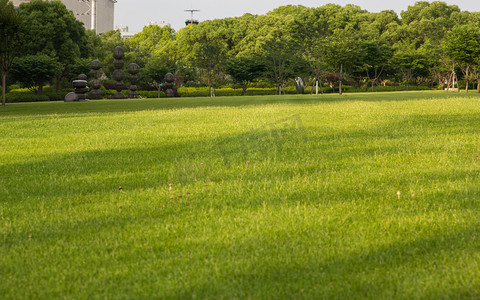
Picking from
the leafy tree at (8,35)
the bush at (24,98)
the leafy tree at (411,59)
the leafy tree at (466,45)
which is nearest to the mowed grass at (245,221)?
the leafy tree at (8,35)

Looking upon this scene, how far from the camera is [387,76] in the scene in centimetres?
7256

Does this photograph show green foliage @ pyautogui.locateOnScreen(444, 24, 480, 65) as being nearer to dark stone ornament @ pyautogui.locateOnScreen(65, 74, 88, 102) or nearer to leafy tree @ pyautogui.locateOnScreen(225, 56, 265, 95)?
leafy tree @ pyautogui.locateOnScreen(225, 56, 265, 95)

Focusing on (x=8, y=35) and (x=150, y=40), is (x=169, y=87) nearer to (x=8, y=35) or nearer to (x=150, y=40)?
(x=8, y=35)

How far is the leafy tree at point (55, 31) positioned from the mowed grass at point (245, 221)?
4588cm

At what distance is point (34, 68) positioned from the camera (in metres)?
45.0

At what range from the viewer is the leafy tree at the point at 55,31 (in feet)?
162

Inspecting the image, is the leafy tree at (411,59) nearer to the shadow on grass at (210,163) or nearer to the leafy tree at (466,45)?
the leafy tree at (466,45)

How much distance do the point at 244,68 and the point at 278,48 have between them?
518cm

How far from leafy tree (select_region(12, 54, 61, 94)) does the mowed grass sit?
136 feet

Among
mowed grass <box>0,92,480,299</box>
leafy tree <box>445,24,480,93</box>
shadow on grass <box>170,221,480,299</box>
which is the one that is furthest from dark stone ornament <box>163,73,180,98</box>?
shadow on grass <box>170,221,480,299</box>

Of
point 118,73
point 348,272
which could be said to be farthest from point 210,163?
point 118,73

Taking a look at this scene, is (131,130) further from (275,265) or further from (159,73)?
(159,73)

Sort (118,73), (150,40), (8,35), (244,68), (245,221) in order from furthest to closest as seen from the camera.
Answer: (150,40) < (244,68) < (118,73) < (8,35) < (245,221)

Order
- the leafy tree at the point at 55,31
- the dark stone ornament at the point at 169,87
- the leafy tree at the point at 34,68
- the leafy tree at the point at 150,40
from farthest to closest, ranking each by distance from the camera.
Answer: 1. the leafy tree at the point at 150,40
2. the dark stone ornament at the point at 169,87
3. the leafy tree at the point at 55,31
4. the leafy tree at the point at 34,68
